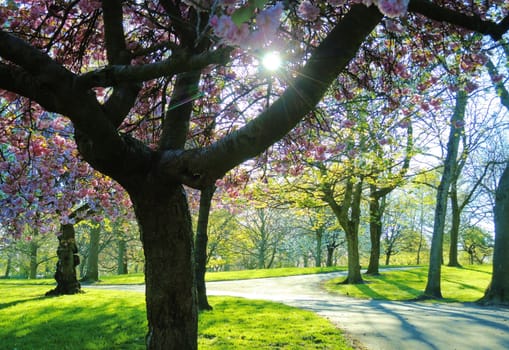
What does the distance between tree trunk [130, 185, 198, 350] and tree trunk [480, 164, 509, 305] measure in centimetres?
1001

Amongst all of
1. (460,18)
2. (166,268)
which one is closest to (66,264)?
(166,268)

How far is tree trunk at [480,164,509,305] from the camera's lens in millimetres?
10359

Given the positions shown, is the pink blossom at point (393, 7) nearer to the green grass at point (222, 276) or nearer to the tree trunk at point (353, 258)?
the tree trunk at point (353, 258)

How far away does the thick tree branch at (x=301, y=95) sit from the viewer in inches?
109

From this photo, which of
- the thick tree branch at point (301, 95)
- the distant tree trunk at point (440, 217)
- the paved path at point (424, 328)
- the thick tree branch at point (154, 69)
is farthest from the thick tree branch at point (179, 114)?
the distant tree trunk at point (440, 217)

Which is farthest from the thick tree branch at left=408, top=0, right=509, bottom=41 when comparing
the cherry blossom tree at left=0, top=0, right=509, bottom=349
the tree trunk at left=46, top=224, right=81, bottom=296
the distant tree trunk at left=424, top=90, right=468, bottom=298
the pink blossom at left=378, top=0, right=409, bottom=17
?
the tree trunk at left=46, top=224, right=81, bottom=296

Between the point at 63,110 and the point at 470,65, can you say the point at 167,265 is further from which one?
the point at 470,65

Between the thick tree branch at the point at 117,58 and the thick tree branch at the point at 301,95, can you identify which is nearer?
the thick tree branch at the point at 301,95

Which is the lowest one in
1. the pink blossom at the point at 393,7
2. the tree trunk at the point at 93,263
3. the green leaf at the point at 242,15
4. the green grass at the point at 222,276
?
the green grass at the point at 222,276

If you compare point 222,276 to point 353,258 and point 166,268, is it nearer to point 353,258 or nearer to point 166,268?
point 353,258

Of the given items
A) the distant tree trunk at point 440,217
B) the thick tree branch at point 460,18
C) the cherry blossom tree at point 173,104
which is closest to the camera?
the cherry blossom tree at point 173,104

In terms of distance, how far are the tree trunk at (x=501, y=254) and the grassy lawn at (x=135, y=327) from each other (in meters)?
5.63

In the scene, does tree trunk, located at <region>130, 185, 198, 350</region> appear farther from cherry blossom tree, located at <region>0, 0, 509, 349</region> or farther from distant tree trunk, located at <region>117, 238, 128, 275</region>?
distant tree trunk, located at <region>117, 238, 128, 275</region>

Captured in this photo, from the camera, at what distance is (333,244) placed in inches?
1673
